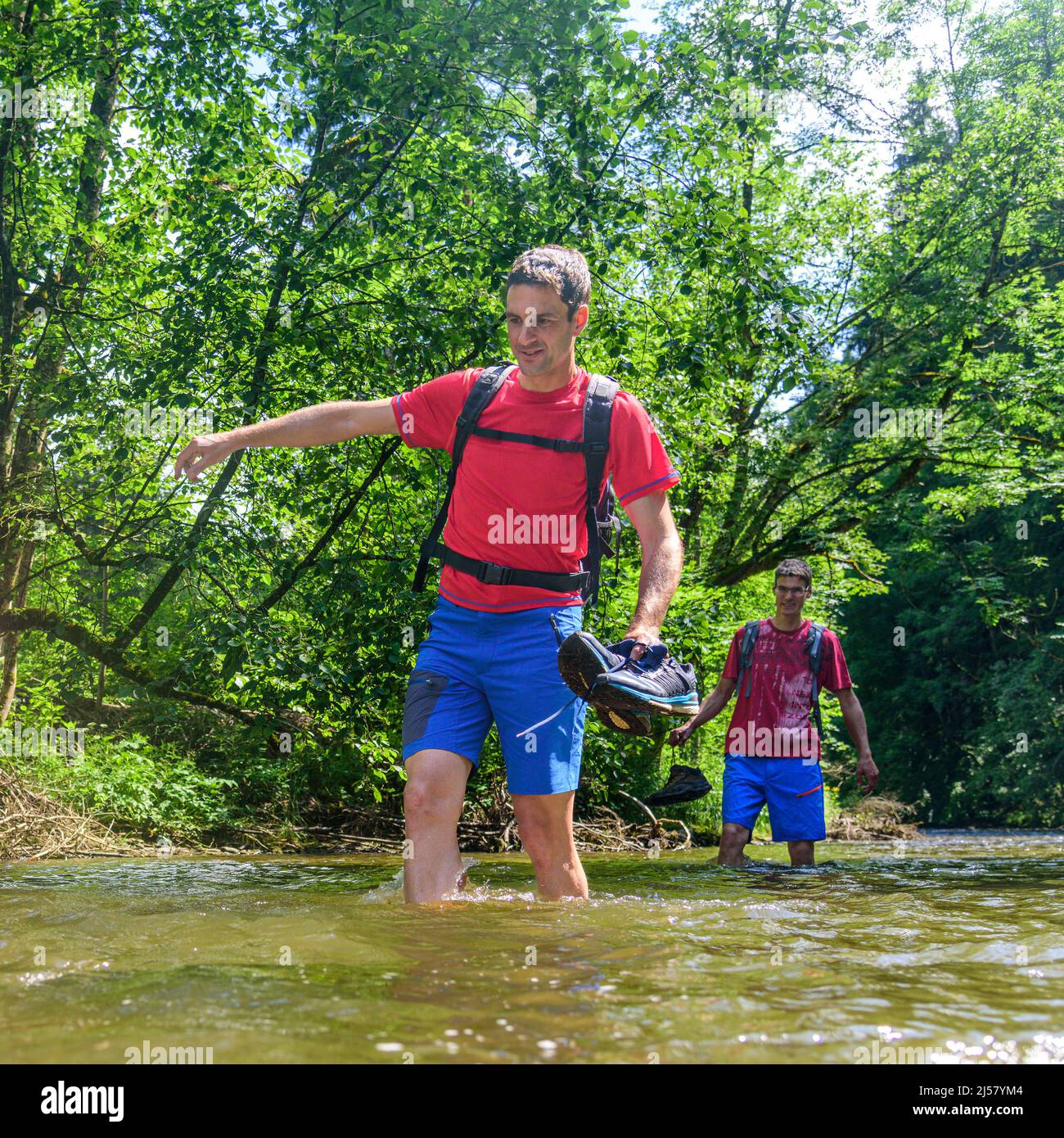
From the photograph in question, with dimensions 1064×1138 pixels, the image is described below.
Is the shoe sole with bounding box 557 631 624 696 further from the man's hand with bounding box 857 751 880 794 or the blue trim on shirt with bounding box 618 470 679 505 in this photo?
the man's hand with bounding box 857 751 880 794

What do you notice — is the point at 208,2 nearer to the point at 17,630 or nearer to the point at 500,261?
the point at 500,261

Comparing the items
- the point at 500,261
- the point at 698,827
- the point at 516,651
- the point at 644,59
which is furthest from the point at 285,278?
the point at 698,827

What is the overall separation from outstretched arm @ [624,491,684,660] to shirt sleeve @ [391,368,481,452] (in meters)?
0.74

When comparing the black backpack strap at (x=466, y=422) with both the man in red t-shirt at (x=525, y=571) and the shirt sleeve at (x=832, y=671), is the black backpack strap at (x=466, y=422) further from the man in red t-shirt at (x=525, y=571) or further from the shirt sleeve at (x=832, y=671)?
the shirt sleeve at (x=832, y=671)

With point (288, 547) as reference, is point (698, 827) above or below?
→ below

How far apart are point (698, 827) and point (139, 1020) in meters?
11.7

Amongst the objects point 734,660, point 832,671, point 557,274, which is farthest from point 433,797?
point 832,671

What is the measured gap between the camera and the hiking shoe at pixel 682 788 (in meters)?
6.74

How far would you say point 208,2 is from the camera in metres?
8.89

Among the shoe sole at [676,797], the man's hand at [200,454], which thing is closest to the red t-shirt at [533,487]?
the man's hand at [200,454]

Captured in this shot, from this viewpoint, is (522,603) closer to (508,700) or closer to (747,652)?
(508,700)

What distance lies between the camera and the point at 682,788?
685 cm

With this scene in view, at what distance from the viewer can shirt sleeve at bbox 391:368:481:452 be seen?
4289mm

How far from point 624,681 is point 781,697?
371 cm
